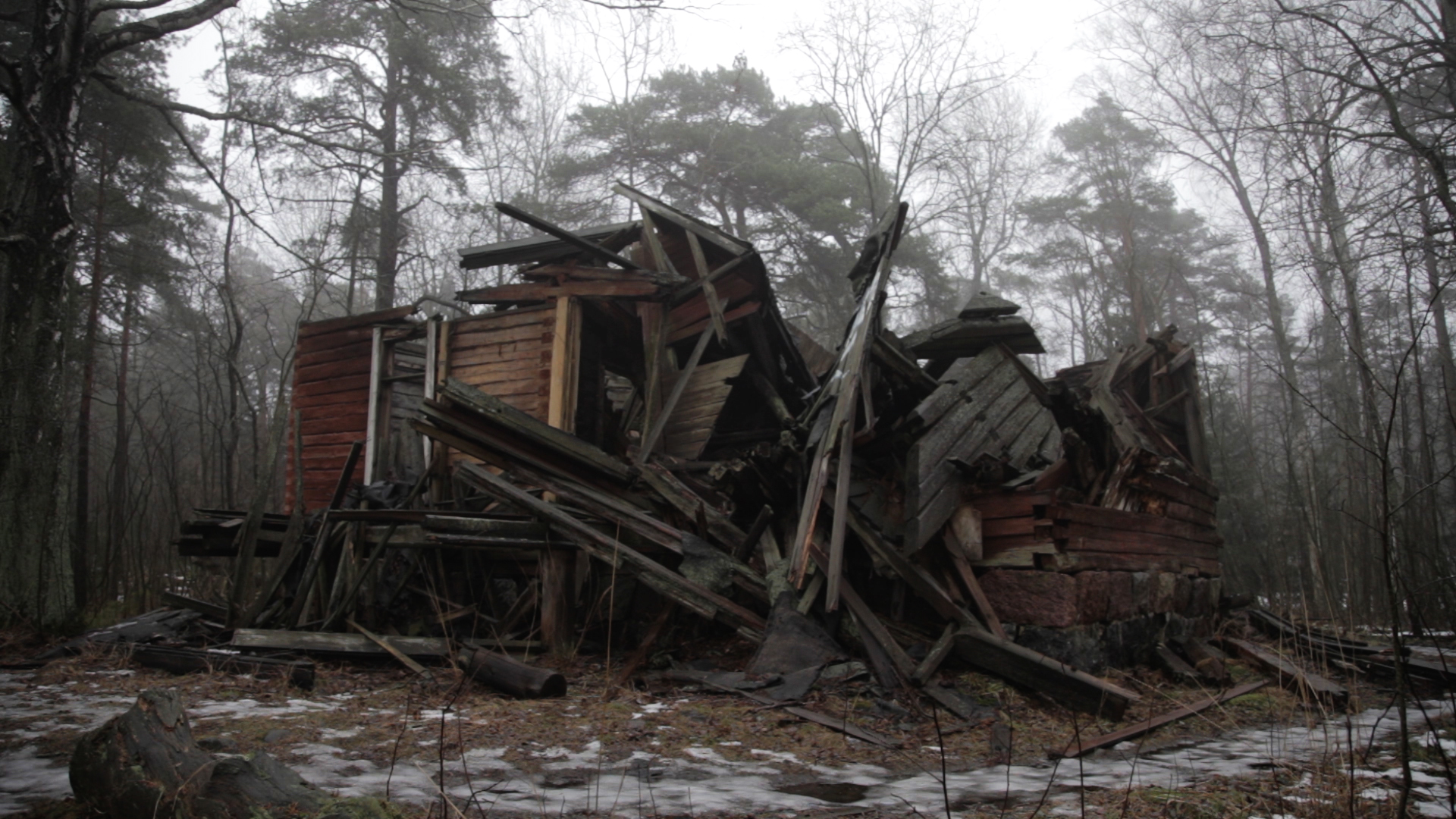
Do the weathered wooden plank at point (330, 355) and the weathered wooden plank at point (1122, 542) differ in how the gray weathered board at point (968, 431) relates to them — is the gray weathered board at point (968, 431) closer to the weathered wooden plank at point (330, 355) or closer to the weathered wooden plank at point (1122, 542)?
the weathered wooden plank at point (1122, 542)

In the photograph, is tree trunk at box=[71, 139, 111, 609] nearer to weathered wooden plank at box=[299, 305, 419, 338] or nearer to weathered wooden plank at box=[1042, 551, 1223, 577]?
weathered wooden plank at box=[299, 305, 419, 338]

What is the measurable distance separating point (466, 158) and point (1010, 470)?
17.7m

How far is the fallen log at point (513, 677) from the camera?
4777 mm

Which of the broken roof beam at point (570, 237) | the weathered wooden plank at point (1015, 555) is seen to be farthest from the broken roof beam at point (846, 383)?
the broken roof beam at point (570, 237)

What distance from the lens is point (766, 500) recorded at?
6316 mm

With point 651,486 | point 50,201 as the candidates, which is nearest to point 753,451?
point 651,486

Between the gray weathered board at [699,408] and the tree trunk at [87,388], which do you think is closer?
the gray weathered board at [699,408]

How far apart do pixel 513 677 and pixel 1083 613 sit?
397cm

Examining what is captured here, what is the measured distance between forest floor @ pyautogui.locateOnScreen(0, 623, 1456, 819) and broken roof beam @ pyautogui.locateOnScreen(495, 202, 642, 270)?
4.85 m

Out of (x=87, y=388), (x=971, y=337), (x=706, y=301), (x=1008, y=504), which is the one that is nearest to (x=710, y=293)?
(x=706, y=301)

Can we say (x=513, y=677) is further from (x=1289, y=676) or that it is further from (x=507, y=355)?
(x=1289, y=676)

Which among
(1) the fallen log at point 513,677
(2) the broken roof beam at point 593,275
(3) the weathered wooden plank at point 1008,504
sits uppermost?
(2) the broken roof beam at point 593,275

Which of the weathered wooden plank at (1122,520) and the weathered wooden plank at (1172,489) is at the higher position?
the weathered wooden plank at (1172,489)

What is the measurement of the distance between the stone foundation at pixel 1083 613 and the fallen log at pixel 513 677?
3158 millimetres
